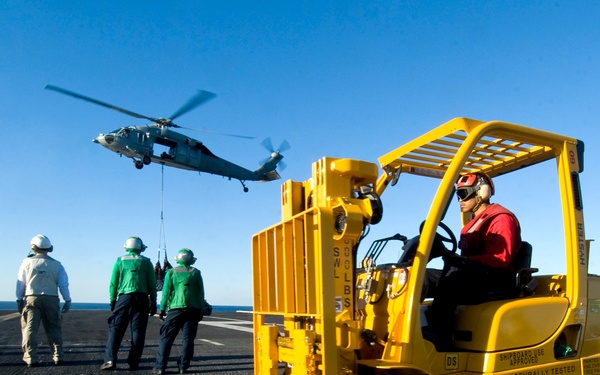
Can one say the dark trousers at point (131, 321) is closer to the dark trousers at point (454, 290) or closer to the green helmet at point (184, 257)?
the green helmet at point (184, 257)

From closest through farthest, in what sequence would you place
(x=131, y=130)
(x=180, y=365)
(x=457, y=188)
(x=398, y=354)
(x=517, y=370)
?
(x=398, y=354) → (x=517, y=370) → (x=457, y=188) → (x=180, y=365) → (x=131, y=130)

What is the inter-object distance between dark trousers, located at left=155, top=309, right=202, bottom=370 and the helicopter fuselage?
25613 millimetres

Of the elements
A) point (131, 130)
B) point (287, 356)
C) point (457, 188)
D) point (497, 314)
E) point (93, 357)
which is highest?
point (131, 130)

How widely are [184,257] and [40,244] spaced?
2.36 meters

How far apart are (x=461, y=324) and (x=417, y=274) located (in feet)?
2.58

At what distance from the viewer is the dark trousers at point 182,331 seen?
796 centimetres

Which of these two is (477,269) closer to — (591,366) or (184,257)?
(591,366)

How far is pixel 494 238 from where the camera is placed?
15.5 feet

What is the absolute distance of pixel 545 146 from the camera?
4.86 metres

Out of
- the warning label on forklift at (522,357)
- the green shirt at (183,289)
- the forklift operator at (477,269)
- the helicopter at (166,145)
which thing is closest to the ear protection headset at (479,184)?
the forklift operator at (477,269)

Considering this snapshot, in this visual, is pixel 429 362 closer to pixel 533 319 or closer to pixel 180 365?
pixel 533 319

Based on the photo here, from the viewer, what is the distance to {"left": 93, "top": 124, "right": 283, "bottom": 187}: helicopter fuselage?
32.4 m

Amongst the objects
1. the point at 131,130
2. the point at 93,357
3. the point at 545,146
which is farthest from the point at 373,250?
the point at 131,130

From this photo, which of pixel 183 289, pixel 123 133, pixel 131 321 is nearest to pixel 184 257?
pixel 183 289
